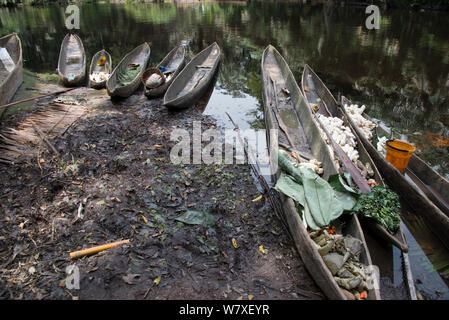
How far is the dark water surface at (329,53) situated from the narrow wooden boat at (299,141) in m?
0.76

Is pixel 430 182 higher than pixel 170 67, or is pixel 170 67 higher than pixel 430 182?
pixel 170 67

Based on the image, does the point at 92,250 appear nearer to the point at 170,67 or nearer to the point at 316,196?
the point at 316,196

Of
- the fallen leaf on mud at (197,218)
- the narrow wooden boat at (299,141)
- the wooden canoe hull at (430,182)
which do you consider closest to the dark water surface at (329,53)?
the wooden canoe hull at (430,182)

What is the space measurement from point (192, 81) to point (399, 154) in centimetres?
697

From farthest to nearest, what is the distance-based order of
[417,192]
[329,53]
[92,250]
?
1. [329,53]
2. [417,192]
3. [92,250]

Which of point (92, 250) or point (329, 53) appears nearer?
point (92, 250)

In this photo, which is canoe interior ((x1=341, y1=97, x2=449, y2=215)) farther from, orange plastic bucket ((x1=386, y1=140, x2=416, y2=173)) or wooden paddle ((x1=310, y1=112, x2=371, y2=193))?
wooden paddle ((x1=310, y1=112, x2=371, y2=193))

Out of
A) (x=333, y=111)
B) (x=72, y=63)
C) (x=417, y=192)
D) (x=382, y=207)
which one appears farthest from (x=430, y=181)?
(x=72, y=63)

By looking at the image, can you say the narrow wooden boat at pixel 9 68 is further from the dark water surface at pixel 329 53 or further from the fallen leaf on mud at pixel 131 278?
the fallen leaf on mud at pixel 131 278

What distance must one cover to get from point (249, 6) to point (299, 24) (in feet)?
42.8

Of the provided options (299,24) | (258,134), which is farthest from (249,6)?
(258,134)

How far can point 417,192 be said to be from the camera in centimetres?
425

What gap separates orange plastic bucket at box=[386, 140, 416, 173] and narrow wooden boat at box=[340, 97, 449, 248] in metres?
0.20

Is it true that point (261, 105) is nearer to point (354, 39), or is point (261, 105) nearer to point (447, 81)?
point (447, 81)
